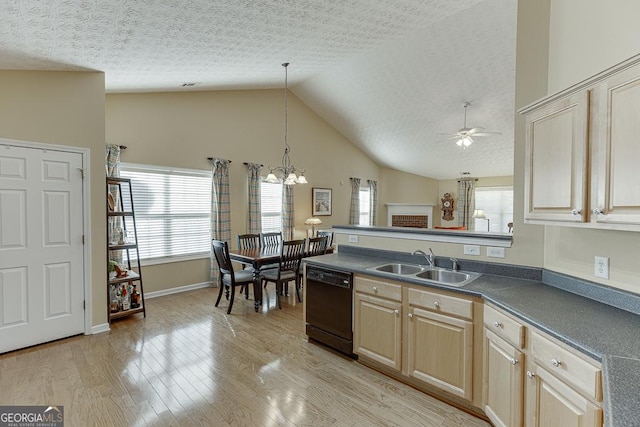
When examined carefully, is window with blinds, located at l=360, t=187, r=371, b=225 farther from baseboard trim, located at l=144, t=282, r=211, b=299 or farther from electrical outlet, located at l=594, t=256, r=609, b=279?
electrical outlet, located at l=594, t=256, r=609, b=279

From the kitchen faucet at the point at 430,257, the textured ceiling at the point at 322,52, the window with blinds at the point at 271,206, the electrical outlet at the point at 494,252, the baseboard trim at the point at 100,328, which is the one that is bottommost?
the baseboard trim at the point at 100,328

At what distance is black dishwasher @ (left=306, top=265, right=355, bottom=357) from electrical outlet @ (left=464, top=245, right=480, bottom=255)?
996mm

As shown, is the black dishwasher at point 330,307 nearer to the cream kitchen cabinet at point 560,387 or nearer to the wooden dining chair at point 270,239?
the cream kitchen cabinet at point 560,387

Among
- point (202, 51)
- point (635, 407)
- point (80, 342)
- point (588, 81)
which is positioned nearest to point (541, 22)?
point (588, 81)

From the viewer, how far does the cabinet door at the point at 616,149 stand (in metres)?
1.37

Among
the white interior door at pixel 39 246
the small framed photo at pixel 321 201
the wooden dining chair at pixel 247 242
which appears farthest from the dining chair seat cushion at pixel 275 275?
the small framed photo at pixel 321 201

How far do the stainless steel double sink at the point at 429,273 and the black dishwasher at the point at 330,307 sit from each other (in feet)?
1.17

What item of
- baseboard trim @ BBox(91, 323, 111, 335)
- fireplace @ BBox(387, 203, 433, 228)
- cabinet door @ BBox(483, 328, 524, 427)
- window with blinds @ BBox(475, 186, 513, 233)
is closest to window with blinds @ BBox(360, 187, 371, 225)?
fireplace @ BBox(387, 203, 433, 228)

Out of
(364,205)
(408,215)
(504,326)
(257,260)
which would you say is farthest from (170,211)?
(408,215)

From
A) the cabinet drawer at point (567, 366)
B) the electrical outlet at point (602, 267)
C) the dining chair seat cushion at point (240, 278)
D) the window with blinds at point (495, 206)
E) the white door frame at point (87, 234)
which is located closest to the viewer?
the cabinet drawer at point (567, 366)

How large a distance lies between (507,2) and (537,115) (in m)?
2.39

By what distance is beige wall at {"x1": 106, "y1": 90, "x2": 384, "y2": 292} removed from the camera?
187 inches

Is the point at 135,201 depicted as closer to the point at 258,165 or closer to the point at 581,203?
the point at 258,165

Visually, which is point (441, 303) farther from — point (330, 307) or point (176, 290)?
point (176, 290)
